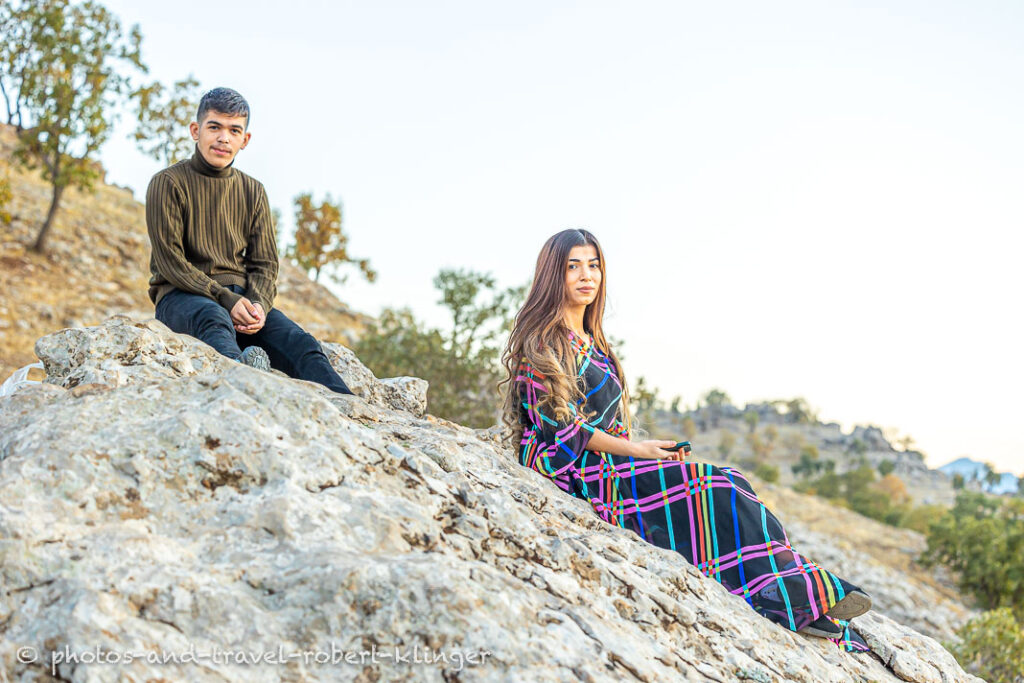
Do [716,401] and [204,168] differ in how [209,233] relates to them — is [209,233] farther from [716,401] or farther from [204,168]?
[716,401]

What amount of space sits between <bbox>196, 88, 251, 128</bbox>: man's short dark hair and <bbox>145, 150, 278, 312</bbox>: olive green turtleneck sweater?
1.22ft

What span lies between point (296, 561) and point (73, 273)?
20061 millimetres

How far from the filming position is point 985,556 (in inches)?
1185

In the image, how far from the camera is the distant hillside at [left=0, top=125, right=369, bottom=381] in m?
15.9

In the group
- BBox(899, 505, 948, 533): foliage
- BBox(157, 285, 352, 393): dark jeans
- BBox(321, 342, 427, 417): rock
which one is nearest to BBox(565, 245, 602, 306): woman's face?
BBox(321, 342, 427, 417): rock

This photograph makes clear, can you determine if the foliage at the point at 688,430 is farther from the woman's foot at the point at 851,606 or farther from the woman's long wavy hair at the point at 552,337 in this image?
A: the woman's foot at the point at 851,606

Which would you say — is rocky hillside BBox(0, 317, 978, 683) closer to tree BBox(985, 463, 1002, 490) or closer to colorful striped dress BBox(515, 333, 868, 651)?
colorful striped dress BBox(515, 333, 868, 651)

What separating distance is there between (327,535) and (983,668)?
664 inches

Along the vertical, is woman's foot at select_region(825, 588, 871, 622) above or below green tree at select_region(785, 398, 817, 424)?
below

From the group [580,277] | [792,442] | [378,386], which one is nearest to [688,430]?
[792,442]

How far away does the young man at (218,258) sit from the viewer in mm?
4543

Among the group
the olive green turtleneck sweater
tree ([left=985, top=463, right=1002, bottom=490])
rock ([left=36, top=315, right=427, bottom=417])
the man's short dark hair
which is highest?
tree ([left=985, top=463, right=1002, bottom=490])

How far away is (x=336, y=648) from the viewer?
2230mm

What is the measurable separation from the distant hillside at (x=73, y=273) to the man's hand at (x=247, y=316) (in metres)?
10.5
